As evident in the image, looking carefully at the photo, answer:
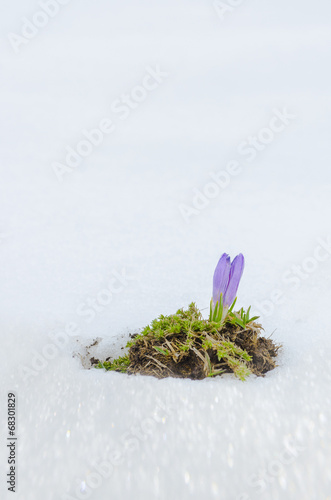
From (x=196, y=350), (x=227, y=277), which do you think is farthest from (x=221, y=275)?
(x=196, y=350)

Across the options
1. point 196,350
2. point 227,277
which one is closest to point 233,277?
point 227,277

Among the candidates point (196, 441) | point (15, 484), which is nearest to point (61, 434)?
point (15, 484)

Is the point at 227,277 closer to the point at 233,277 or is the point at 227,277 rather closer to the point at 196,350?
the point at 233,277

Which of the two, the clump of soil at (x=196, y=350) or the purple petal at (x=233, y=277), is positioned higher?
the purple petal at (x=233, y=277)

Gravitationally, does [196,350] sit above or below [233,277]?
below

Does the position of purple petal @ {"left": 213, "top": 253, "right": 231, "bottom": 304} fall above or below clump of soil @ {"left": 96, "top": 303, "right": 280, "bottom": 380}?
above
